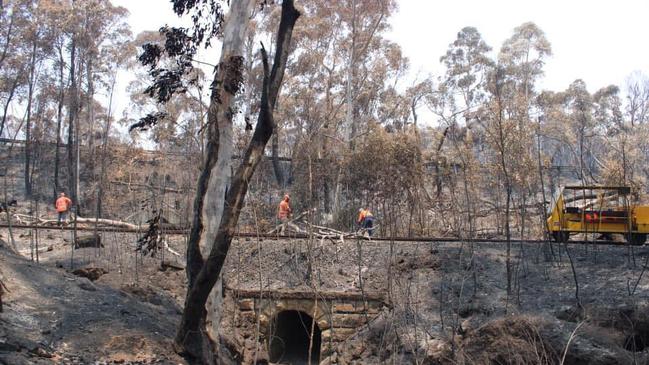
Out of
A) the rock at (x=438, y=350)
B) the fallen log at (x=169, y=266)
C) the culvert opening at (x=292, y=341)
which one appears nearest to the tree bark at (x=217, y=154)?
the rock at (x=438, y=350)

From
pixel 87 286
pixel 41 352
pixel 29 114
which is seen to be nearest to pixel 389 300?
pixel 87 286

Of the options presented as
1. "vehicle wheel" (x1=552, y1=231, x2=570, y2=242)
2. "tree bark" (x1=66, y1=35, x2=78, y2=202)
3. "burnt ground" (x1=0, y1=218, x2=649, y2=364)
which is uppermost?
"tree bark" (x1=66, y1=35, x2=78, y2=202)

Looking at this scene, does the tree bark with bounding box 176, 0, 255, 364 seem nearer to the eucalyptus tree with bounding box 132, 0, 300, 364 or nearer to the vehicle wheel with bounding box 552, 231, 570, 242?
the eucalyptus tree with bounding box 132, 0, 300, 364

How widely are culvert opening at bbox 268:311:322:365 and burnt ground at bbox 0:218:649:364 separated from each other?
219cm

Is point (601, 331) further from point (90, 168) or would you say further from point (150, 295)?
point (90, 168)

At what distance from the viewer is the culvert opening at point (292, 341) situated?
1700 cm

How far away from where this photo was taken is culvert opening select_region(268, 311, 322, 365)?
17.0 metres

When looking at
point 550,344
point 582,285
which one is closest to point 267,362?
point 550,344

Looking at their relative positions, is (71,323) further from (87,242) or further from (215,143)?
(87,242)

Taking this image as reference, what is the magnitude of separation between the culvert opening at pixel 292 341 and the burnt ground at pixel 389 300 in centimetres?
219

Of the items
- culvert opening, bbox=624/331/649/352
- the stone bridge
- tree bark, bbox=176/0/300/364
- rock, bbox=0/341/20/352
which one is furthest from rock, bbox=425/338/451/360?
rock, bbox=0/341/20/352

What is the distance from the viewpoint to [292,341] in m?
19.0

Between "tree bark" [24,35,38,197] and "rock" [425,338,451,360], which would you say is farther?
"tree bark" [24,35,38,197]

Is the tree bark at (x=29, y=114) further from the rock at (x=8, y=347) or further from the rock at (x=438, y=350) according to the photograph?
the rock at (x=8, y=347)
